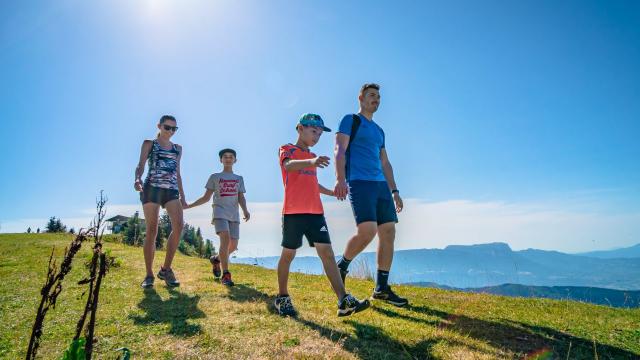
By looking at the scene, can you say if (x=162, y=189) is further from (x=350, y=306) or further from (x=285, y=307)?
(x=350, y=306)

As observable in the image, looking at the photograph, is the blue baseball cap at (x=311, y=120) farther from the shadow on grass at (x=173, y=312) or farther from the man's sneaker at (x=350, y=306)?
the shadow on grass at (x=173, y=312)

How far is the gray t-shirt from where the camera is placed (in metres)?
7.61

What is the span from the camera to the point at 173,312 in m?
4.52

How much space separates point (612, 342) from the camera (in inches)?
169

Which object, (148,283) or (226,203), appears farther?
(226,203)

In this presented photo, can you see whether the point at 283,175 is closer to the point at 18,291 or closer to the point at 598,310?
the point at 18,291

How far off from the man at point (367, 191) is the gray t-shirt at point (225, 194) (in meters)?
3.04

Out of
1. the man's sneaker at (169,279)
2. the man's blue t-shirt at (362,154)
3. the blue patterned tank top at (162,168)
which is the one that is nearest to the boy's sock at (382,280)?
the man's blue t-shirt at (362,154)

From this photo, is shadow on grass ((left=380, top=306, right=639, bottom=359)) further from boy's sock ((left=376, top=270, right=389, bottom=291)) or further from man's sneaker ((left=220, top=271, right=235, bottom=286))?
man's sneaker ((left=220, top=271, right=235, bottom=286))

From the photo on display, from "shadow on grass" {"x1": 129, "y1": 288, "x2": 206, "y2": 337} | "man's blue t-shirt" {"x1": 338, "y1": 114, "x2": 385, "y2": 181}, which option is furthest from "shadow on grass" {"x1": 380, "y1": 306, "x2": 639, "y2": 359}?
"shadow on grass" {"x1": 129, "y1": 288, "x2": 206, "y2": 337}

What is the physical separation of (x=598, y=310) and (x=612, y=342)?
262cm

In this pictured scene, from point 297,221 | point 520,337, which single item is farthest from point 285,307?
point 520,337

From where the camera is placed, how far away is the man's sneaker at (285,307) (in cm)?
443

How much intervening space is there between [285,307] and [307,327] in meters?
0.66
